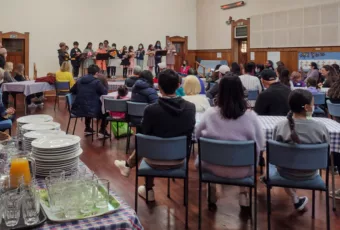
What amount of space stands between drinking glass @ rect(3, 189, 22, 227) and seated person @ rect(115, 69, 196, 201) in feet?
5.59

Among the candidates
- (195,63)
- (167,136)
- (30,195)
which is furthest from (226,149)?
(195,63)

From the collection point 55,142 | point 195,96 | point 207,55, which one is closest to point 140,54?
point 207,55

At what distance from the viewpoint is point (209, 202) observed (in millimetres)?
3541

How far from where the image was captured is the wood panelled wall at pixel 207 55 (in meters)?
16.8

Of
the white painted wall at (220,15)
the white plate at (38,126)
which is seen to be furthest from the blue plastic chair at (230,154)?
the white painted wall at (220,15)

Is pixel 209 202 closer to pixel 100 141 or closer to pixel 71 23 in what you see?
pixel 100 141

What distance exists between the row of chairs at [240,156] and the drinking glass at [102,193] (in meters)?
1.29

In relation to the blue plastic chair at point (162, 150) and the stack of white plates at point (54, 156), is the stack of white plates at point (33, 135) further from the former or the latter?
the blue plastic chair at point (162, 150)

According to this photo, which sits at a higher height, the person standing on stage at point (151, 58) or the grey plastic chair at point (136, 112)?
the person standing on stage at point (151, 58)

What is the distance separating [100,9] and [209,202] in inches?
554

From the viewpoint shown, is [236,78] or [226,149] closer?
[226,149]

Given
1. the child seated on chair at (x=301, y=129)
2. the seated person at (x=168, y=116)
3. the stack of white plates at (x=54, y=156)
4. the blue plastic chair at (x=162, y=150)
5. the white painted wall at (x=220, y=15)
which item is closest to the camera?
the stack of white plates at (x=54, y=156)

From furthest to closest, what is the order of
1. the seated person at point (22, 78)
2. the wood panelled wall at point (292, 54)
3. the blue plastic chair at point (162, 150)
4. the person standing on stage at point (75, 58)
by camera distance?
the person standing on stage at point (75, 58), the wood panelled wall at point (292, 54), the seated person at point (22, 78), the blue plastic chair at point (162, 150)

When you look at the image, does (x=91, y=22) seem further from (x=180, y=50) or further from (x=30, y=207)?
(x=30, y=207)
